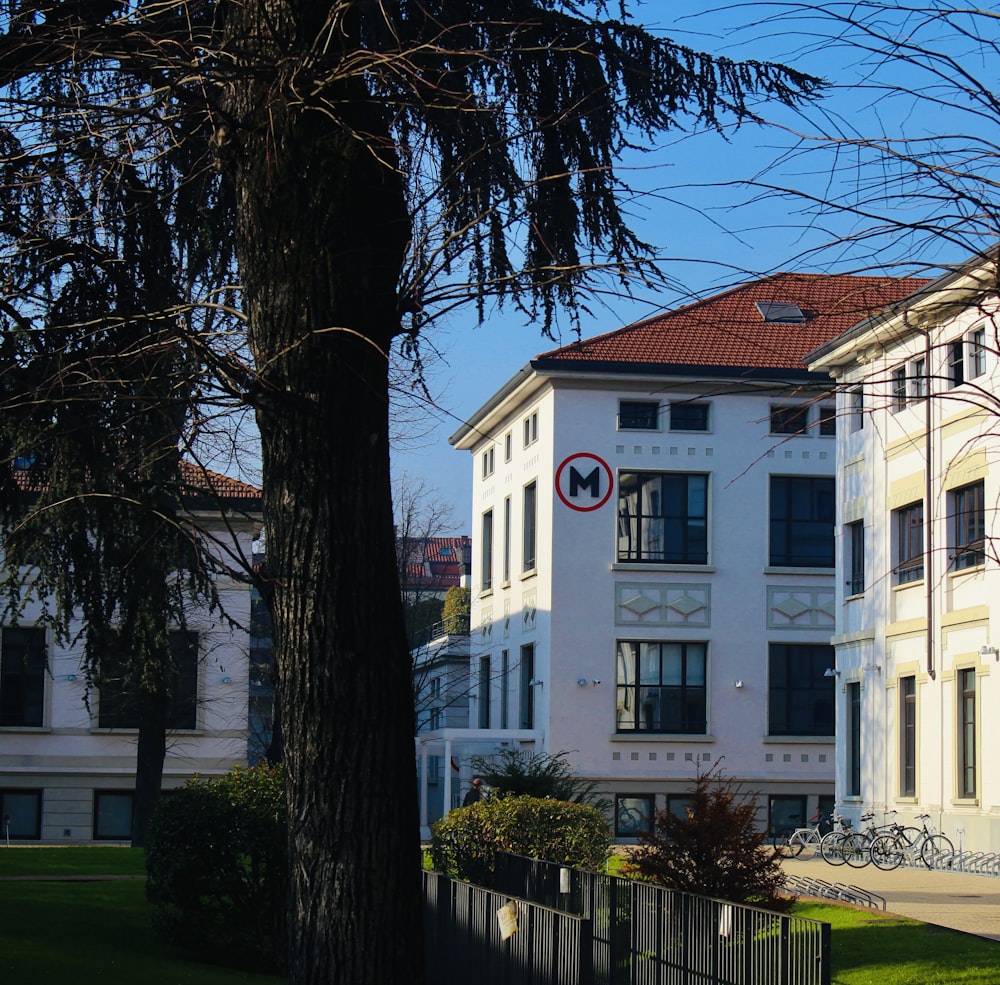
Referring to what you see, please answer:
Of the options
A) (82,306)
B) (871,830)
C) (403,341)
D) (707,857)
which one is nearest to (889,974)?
(707,857)

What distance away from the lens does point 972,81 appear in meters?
5.02

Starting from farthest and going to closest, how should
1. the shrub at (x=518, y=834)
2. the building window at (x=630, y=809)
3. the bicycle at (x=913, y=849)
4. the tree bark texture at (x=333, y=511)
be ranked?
1. the building window at (x=630, y=809)
2. the bicycle at (x=913, y=849)
3. the shrub at (x=518, y=834)
4. the tree bark texture at (x=333, y=511)

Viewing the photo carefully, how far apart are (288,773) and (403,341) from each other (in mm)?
2601

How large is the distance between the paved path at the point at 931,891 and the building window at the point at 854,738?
404 centimetres

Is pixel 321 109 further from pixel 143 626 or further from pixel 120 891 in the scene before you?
pixel 120 891

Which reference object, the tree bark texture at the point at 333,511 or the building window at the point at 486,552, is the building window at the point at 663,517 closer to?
the building window at the point at 486,552

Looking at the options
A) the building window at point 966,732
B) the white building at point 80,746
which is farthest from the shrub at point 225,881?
the white building at point 80,746

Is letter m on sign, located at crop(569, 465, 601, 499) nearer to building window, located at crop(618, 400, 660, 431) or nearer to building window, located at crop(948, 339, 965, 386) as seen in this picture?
building window, located at crop(618, 400, 660, 431)

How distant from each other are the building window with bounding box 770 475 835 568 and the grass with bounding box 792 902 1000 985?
2747cm

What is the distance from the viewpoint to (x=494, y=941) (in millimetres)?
11352

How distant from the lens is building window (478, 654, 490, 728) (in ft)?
168

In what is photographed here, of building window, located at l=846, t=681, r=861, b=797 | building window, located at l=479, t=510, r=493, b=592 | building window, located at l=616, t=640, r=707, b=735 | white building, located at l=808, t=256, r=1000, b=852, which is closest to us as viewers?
white building, located at l=808, t=256, r=1000, b=852

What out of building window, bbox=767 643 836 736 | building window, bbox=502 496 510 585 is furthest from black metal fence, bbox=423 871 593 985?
building window, bbox=502 496 510 585

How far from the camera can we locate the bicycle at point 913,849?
2852 centimetres
